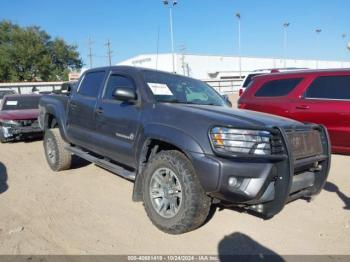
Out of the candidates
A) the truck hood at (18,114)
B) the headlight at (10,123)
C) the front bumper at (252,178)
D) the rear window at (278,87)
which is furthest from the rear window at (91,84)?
the headlight at (10,123)

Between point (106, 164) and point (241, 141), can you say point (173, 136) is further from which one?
point (106, 164)

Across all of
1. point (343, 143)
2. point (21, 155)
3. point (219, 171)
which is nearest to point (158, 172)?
point (219, 171)

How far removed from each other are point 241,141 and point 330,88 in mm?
4022

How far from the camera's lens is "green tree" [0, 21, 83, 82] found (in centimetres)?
5606

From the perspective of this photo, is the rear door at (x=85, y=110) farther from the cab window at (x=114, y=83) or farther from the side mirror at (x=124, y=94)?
the side mirror at (x=124, y=94)

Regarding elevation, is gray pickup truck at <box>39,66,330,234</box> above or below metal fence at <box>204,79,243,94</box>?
below

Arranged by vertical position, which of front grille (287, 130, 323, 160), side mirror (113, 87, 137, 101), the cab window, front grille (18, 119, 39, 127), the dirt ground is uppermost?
the cab window

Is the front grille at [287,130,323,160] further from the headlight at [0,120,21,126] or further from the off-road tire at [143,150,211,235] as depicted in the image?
the headlight at [0,120,21,126]

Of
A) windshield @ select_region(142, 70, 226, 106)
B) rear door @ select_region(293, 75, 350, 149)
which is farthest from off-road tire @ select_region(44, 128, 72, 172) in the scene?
rear door @ select_region(293, 75, 350, 149)

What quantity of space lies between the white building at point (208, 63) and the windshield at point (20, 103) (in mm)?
47946

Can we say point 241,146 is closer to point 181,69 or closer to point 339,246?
point 339,246

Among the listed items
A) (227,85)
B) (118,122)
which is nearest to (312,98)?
(118,122)

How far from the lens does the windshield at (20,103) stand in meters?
10.6

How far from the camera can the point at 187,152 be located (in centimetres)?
345
